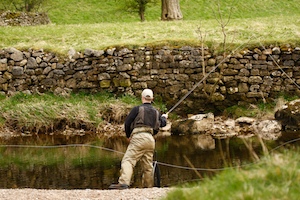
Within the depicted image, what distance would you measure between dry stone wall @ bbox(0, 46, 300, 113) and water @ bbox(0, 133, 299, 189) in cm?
292

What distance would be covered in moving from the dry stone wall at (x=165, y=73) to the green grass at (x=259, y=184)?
12.9 metres

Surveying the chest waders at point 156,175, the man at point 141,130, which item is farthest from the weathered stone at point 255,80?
the man at point 141,130

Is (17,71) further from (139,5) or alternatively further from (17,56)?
(139,5)

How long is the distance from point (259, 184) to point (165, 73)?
14.2 meters

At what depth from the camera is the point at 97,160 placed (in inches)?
575

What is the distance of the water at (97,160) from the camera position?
12.3 m

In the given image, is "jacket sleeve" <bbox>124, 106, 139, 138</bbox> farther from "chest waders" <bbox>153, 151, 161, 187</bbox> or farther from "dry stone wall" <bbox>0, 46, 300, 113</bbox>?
"dry stone wall" <bbox>0, 46, 300, 113</bbox>

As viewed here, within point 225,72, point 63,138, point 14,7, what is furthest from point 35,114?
point 14,7

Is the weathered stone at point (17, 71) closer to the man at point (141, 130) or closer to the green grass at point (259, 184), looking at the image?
the man at point (141, 130)

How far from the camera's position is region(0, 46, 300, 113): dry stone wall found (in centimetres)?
1978

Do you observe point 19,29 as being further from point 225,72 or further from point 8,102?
point 225,72

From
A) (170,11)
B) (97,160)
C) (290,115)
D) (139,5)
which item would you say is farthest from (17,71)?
(139,5)

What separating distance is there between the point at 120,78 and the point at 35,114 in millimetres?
3291

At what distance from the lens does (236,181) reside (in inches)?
244
